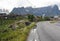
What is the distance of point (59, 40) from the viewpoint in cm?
2294

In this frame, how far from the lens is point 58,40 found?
23016mm

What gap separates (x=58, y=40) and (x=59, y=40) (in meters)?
0.11
